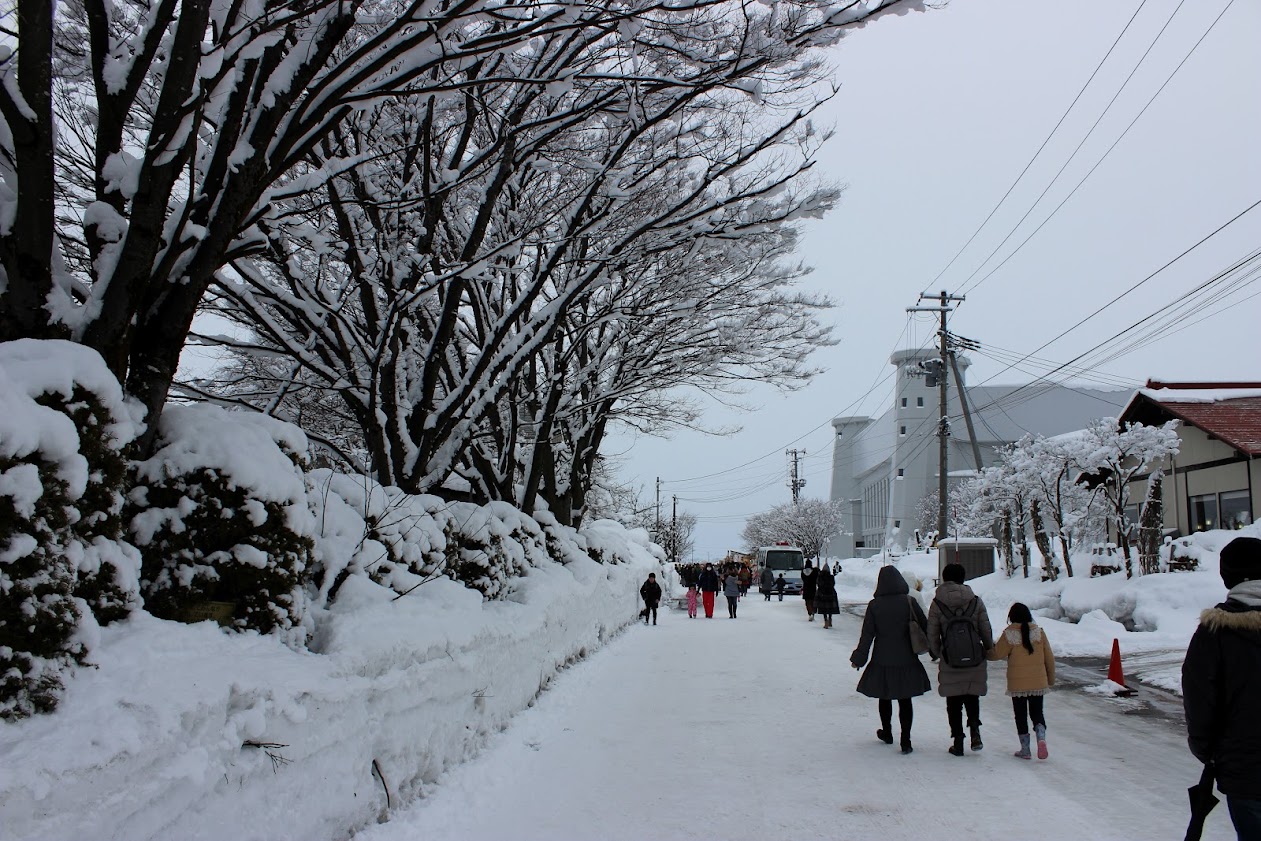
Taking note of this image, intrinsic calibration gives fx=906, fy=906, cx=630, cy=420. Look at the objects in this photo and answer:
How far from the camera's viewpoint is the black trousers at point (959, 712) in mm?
7391

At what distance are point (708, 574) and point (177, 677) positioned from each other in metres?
22.8

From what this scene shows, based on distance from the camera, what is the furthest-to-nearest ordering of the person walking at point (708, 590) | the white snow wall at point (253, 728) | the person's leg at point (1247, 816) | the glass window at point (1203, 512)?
the glass window at point (1203, 512) < the person walking at point (708, 590) < the person's leg at point (1247, 816) < the white snow wall at point (253, 728)

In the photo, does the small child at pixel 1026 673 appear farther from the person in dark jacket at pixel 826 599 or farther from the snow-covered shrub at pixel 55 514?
the person in dark jacket at pixel 826 599

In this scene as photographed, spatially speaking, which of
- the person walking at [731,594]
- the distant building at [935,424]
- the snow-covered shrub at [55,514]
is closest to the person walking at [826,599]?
the person walking at [731,594]

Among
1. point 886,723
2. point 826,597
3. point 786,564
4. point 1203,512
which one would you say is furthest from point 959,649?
Answer: point 786,564

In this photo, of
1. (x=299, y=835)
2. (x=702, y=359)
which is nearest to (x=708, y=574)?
(x=702, y=359)

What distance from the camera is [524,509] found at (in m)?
15.6

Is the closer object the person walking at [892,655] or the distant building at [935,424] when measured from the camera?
the person walking at [892,655]

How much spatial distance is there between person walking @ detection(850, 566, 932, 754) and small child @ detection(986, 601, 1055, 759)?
64cm

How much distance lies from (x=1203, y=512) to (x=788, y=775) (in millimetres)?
26552

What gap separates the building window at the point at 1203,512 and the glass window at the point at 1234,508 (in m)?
0.44

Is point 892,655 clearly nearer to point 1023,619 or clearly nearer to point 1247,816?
point 1023,619

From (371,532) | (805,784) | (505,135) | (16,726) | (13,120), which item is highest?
(505,135)

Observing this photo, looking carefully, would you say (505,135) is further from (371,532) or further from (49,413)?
(49,413)
